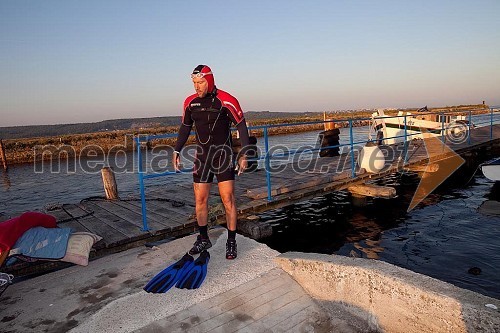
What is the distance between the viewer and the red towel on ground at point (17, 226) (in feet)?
11.8

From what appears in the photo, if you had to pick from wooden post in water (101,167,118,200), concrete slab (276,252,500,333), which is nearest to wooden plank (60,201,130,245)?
wooden post in water (101,167,118,200)

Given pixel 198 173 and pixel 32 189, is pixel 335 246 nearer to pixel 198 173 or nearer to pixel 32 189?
pixel 198 173

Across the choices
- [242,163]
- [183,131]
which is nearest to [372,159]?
[242,163]

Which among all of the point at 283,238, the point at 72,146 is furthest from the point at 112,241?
the point at 72,146

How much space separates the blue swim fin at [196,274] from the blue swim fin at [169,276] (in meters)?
0.06

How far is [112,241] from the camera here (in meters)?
4.98

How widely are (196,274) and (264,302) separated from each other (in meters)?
0.85

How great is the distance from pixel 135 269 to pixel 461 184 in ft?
39.7

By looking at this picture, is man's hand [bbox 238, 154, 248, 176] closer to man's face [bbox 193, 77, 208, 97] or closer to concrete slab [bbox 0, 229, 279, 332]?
man's face [bbox 193, 77, 208, 97]

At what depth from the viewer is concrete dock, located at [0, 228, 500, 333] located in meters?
2.59

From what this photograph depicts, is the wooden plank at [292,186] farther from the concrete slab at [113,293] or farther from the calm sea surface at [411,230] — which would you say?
the concrete slab at [113,293]

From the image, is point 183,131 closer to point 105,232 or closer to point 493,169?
point 105,232

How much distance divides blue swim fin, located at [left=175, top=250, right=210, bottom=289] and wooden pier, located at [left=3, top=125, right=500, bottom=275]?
1.81 meters

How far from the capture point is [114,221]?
20.0ft
